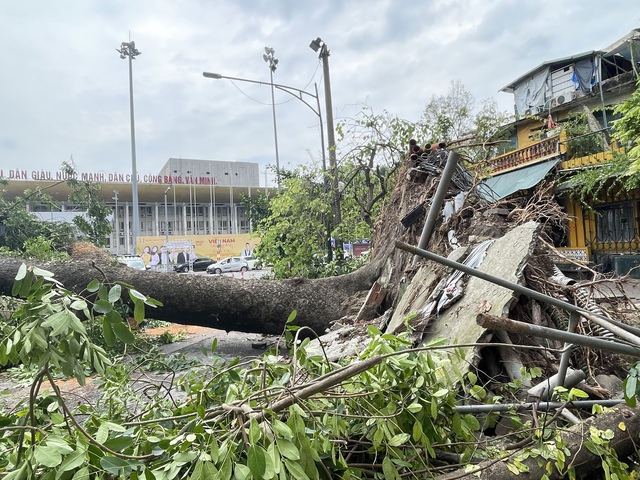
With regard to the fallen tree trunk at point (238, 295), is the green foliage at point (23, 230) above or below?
above

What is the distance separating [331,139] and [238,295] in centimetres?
495

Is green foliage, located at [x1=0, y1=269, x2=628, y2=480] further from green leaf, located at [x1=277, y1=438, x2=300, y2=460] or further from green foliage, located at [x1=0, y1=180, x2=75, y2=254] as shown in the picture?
green foliage, located at [x1=0, y1=180, x2=75, y2=254]

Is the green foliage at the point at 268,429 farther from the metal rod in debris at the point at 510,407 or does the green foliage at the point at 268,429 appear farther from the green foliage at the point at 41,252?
the green foliage at the point at 41,252

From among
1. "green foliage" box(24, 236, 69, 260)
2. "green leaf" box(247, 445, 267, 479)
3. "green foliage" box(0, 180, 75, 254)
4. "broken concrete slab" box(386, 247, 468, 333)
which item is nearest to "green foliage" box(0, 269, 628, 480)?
"green leaf" box(247, 445, 267, 479)

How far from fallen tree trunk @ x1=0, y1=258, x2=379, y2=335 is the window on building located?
8127mm

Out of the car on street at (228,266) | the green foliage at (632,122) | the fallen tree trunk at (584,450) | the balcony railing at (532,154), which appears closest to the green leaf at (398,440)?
the fallen tree trunk at (584,450)

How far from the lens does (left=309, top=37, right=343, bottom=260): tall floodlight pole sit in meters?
9.14

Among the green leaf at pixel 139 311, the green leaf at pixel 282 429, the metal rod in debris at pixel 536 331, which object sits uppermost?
the green leaf at pixel 139 311

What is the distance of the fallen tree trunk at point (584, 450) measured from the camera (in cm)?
138

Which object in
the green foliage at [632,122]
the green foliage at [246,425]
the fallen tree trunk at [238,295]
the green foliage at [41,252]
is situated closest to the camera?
the green foliage at [246,425]

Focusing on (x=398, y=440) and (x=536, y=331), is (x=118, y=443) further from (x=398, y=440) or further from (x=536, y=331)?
(x=536, y=331)

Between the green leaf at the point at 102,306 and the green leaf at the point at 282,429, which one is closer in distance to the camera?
the green leaf at the point at 282,429

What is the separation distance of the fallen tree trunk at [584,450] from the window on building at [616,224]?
10.3 meters

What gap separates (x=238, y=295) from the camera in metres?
6.27
